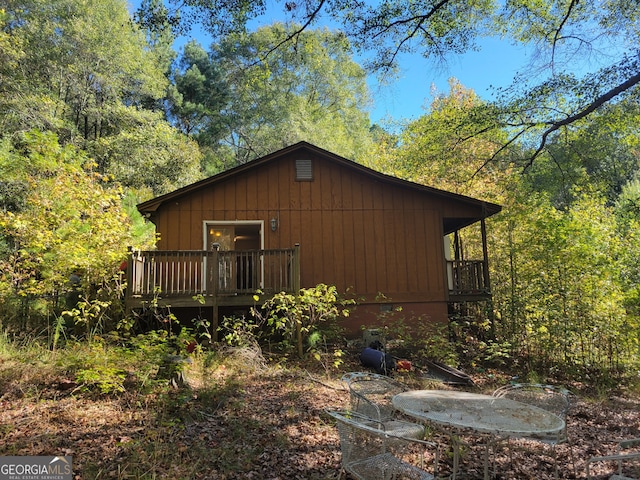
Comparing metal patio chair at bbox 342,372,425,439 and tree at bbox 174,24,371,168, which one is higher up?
tree at bbox 174,24,371,168

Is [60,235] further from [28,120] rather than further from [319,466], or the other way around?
[28,120]

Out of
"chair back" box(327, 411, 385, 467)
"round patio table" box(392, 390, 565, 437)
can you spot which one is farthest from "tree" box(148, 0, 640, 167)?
"chair back" box(327, 411, 385, 467)

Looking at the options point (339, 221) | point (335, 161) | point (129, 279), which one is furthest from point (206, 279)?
point (335, 161)

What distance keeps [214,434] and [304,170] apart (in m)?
6.78

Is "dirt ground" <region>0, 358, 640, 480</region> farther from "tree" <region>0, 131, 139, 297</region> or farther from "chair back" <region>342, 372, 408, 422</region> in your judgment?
"tree" <region>0, 131, 139, 297</region>

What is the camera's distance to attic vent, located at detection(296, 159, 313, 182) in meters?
9.55

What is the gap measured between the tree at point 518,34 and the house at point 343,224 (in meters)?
2.44

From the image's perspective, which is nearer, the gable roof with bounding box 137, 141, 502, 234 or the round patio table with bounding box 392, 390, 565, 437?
the round patio table with bounding box 392, 390, 565, 437

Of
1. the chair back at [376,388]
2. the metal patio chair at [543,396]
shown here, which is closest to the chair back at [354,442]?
the chair back at [376,388]

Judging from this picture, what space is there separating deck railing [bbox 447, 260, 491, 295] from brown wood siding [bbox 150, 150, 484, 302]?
0.39m

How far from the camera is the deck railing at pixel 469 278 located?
9.23 metres

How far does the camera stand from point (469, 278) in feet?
30.8

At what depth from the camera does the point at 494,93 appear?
27.4ft

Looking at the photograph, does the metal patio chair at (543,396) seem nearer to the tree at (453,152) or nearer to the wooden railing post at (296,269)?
the wooden railing post at (296,269)
